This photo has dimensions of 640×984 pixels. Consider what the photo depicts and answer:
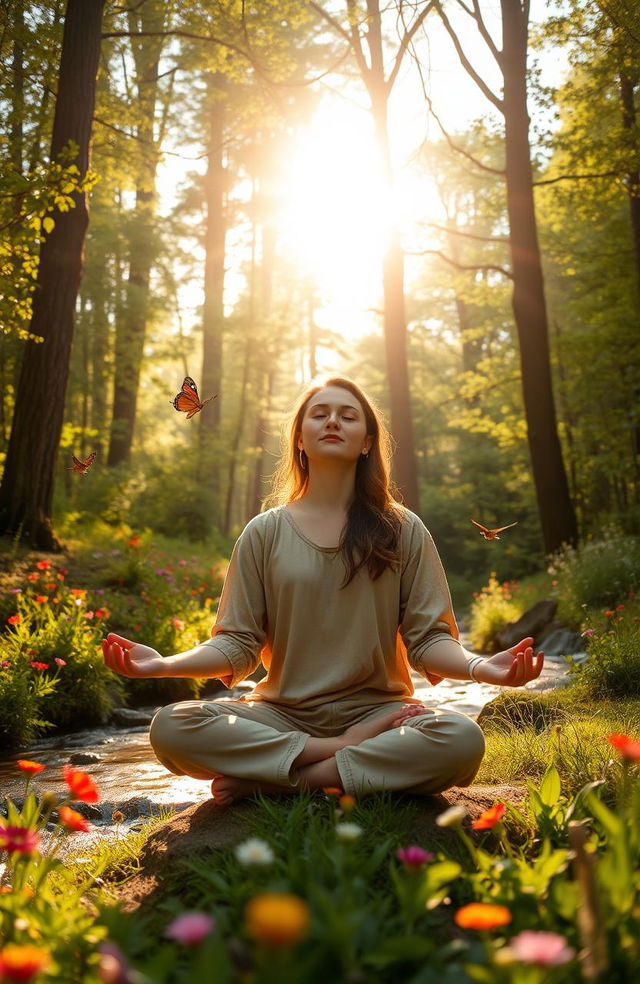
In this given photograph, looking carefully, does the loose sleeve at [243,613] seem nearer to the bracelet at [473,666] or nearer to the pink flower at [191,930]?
the bracelet at [473,666]

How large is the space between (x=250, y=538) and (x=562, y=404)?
13912mm

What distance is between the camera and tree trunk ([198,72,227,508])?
60.4 feet

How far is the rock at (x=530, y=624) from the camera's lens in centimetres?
902

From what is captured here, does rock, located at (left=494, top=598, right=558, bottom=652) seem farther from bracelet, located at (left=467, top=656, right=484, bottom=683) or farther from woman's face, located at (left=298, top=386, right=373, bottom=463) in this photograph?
bracelet, located at (left=467, top=656, right=484, bottom=683)

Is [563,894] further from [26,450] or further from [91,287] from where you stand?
[91,287]

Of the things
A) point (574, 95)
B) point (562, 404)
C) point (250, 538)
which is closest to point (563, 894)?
point (250, 538)

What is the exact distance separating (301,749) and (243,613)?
2.10 ft

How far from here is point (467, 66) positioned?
11.2 m

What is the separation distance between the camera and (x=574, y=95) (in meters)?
10.9

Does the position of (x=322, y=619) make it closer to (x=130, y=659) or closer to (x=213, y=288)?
(x=130, y=659)

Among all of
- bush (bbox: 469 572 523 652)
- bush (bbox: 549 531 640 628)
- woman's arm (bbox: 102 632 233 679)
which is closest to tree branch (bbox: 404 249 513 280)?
bush (bbox: 549 531 640 628)

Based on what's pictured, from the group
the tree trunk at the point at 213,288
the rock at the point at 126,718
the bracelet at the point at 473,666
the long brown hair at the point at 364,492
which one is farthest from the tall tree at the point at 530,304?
the tree trunk at the point at 213,288

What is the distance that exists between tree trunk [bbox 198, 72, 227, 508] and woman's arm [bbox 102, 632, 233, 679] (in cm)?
1529

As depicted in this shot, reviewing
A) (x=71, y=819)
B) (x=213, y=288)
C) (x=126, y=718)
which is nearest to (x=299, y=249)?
(x=213, y=288)
